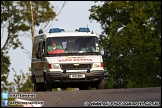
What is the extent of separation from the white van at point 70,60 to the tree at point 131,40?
28154 mm

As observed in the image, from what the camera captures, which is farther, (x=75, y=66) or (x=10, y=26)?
(x=10, y=26)

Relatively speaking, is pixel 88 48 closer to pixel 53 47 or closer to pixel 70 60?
pixel 70 60

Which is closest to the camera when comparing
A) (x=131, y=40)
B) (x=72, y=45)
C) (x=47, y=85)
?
(x=72, y=45)

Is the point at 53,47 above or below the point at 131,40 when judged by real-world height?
above

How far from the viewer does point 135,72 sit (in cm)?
5716

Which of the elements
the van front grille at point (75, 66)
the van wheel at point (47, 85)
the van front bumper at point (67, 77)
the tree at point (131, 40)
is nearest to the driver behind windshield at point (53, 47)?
the van front grille at point (75, 66)

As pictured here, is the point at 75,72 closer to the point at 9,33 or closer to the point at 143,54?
the point at 143,54

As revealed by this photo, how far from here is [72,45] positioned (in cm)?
2741

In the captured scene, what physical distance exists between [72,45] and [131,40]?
30979 mm

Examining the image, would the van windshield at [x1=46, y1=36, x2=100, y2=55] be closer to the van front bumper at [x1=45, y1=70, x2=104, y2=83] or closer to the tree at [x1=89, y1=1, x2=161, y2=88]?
the van front bumper at [x1=45, y1=70, x2=104, y2=83]

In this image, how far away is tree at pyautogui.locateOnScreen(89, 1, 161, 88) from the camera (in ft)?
188

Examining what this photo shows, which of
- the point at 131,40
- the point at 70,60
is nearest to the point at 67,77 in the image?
the point at 70,60

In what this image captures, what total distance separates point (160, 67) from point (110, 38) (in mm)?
4158

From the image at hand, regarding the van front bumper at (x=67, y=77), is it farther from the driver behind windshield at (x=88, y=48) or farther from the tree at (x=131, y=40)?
the tree at (x=131, y=40)
